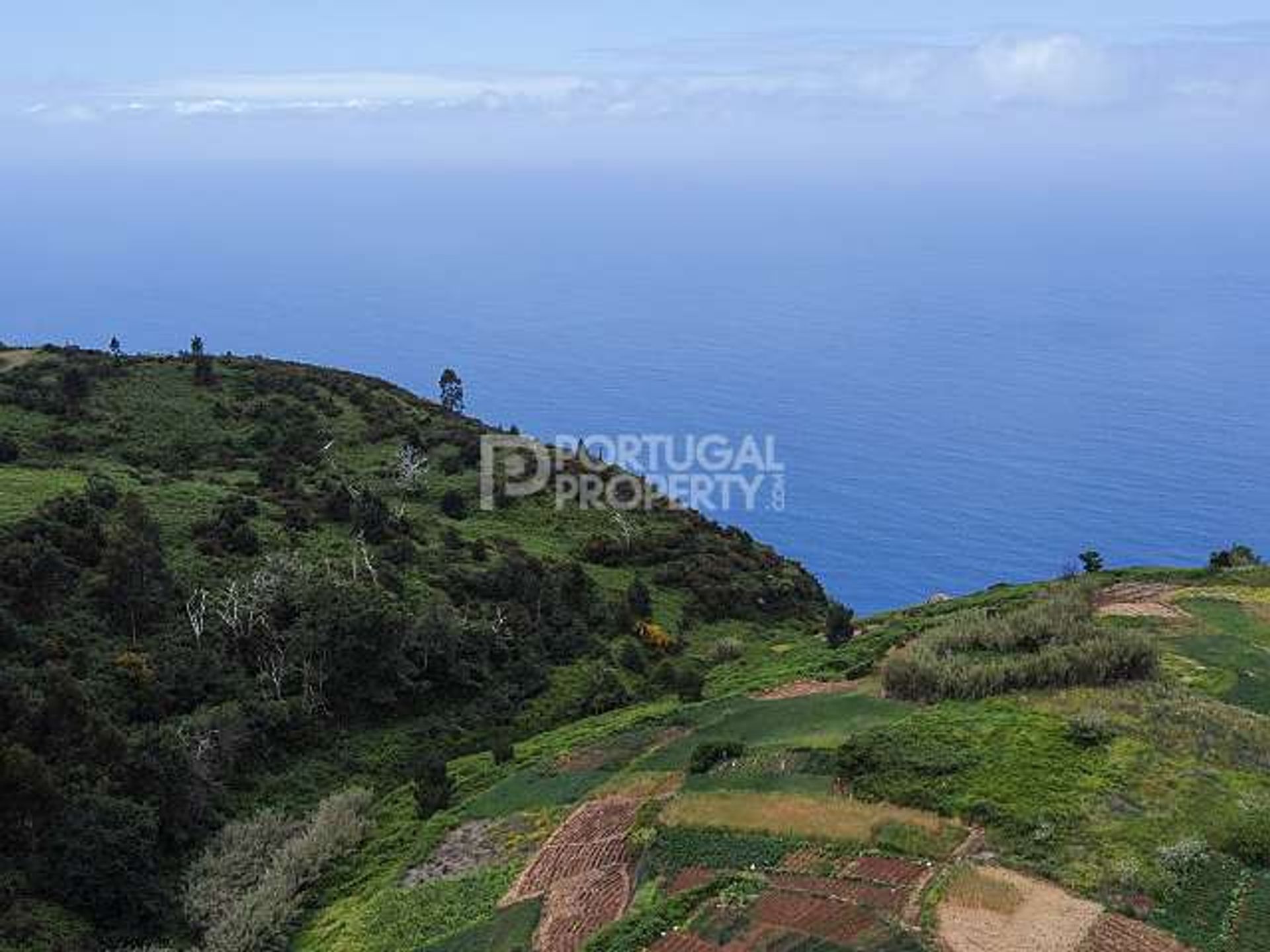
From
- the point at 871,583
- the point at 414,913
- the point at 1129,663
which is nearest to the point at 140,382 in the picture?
the point at 414,913

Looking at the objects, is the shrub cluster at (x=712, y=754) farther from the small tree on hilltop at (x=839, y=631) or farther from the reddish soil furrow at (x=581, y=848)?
the small tree on hilltop at (x=839, y=631)

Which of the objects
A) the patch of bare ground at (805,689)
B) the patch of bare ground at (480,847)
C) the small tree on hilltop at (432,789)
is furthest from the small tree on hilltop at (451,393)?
the patch of bare ground at (480,847)

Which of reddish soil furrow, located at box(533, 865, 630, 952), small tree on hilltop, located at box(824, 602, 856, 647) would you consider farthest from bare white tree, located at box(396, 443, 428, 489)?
reddish soil furrow, located at box(533, 865, 630, 952)

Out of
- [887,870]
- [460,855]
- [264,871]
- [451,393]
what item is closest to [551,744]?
[460,855]

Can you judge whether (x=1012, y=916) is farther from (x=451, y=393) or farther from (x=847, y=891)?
(x=451, y=393)

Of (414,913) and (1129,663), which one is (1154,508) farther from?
(414,913)

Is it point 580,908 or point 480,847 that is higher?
point 580,908
